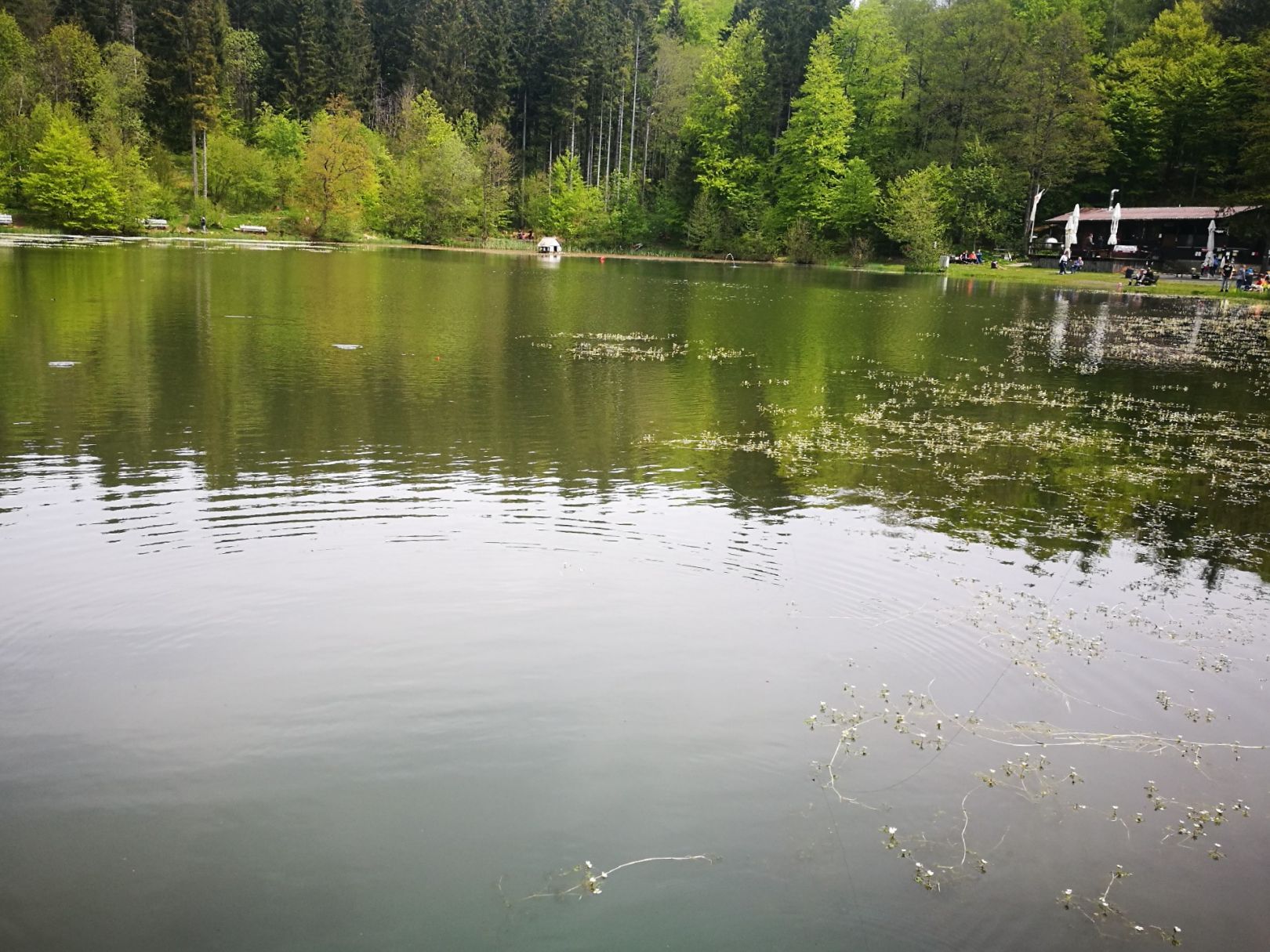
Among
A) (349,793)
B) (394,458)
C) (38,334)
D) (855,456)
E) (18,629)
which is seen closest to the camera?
(349,793)

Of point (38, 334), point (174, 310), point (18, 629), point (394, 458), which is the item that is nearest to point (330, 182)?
point (174, 310)

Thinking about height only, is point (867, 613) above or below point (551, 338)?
below

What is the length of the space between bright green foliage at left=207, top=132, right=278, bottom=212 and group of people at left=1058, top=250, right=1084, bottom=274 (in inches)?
2679

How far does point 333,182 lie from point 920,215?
51552 mm

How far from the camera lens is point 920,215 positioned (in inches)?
2982

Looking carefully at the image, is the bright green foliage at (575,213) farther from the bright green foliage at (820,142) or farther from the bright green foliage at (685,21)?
→ the bright green foliage at (685,21)

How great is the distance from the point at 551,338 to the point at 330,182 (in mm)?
66431

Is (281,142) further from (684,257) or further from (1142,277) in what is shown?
(1142,277)

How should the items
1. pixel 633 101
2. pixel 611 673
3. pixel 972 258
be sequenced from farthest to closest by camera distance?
1. pixel 633 101
2. pixel 972 258
3. pixel 611 673

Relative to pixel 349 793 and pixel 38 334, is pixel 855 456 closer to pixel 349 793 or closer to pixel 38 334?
pixel 349 793

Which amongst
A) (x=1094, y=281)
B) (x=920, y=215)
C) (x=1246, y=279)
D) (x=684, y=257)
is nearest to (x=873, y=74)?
(x=920, y=215)

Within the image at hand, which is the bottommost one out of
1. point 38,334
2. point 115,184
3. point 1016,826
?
point 1016,826

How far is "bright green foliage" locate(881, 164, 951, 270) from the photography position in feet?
249

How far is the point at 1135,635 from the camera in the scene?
26.6 ft
